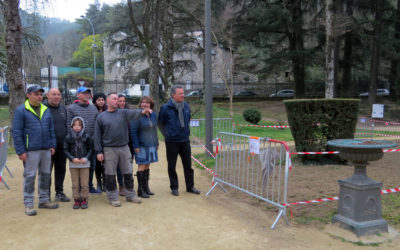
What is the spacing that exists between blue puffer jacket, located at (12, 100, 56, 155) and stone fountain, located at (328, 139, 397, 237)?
4.17 meters

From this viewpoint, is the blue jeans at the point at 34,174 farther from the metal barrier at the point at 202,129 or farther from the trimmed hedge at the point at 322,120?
the metal barrier at the point at 202,129

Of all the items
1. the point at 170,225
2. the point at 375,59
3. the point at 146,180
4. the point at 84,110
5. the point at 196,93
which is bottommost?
the point at 170,225

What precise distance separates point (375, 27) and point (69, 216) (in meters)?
29.0

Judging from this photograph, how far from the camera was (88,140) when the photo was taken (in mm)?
5336

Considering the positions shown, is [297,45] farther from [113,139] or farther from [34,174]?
[34,174]

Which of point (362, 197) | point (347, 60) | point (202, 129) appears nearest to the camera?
point (362, 197)

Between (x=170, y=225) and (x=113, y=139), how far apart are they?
164cm

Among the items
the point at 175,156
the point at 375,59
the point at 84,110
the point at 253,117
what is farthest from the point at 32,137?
the point at 375,59

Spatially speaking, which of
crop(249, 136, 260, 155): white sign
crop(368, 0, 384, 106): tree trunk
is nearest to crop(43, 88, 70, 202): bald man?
crop(249, 136, 260, 155): white sign

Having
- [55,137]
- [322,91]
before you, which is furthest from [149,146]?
[322,91]

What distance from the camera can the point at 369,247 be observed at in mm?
3967

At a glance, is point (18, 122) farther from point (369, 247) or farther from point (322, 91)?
point (322, 91)

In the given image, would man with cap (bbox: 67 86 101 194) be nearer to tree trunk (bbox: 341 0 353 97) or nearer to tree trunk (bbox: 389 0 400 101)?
tree trunk (bbox: 389 0 400 101)

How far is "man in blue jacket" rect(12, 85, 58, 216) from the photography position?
479cm
